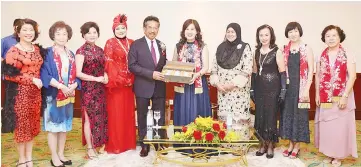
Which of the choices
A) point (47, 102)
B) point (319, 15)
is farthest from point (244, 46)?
point (319, 15)

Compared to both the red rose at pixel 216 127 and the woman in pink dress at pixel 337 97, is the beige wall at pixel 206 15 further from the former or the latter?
the red rose at pixel 216 127

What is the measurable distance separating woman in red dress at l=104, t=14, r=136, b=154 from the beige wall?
210 centimetres

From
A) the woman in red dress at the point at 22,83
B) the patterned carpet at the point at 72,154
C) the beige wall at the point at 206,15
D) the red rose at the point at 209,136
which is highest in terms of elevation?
the beige wall at the point at 206,15

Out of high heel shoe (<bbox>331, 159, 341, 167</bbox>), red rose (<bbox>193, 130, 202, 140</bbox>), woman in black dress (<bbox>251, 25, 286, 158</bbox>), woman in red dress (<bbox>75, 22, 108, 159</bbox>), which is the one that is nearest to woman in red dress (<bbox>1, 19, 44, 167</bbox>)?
woman in red dress (<bbox>75, 22, 108, 159</bbox>)

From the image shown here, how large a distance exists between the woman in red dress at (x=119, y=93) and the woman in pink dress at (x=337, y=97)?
2008 millimetres

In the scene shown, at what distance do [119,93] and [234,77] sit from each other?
4.07 ft

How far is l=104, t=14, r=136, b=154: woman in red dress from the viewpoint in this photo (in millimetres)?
3877

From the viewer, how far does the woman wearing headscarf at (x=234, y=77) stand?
384 cm

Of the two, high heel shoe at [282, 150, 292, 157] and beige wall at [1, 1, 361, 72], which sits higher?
beige wall at [1, 1, 361, 72]

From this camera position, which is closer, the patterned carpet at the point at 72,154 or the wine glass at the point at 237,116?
the patterned carpet at the point at 72,154

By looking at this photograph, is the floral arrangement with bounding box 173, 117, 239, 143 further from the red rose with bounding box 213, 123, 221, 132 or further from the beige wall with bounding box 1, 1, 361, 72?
the beige wall with bounding box 1, 1, 361, 72

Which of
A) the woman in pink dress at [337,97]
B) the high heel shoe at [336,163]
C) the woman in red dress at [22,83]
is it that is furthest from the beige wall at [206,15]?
the woman in red dress at [22,83]

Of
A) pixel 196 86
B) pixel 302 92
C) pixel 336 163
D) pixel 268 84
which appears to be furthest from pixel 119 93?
pixel 336 163

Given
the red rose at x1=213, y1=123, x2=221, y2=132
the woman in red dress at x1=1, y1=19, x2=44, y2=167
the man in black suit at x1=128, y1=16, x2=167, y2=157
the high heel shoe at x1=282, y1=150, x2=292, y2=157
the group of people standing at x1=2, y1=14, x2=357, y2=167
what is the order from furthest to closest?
the high heel shoe at x1=282, y1=150, x2=292, y2=157 < the man in black suit at x1=128, y1=16, x2=167, y2=157 < the group of people standing at x1=2, y1=14, x2=357, y2=167 < the red rose at x1=213, y1=123, x2=221, y2=132 < the woman in red dress at x1=1, y1=19, x2=44, y2=167
